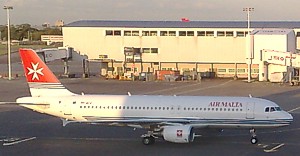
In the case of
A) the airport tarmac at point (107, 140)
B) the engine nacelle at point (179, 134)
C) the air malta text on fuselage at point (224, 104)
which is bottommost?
the airport tarmac at point (107, 140)

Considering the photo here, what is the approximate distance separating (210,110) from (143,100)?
4691 mm

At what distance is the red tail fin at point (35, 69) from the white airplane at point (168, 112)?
131 centimetres

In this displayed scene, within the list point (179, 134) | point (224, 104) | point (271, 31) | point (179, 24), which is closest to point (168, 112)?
point (179, 134)

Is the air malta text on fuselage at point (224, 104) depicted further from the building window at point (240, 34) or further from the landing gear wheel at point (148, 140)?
the building window at point (240, 34)

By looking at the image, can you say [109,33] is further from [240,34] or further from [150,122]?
[150,122]

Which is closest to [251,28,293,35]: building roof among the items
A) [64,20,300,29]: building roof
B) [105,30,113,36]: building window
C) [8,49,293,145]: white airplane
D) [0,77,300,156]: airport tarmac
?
[64,20,300,29]: building roof

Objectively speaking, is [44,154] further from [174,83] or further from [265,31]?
[265,31]

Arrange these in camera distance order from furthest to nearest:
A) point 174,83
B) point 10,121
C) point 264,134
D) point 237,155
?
1. point 174,83
2. point 10,121
3. point 264,134
4. point 237,155

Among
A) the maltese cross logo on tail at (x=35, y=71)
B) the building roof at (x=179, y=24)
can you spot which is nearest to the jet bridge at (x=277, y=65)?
the building roof at (x=179, y=24)

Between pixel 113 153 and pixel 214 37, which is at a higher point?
pixel 214 37

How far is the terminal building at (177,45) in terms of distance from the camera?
9238 cm

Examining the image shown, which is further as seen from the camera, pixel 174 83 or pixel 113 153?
pixel 174 83

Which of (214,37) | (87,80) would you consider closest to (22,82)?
(87,80)

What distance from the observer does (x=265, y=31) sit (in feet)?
299
